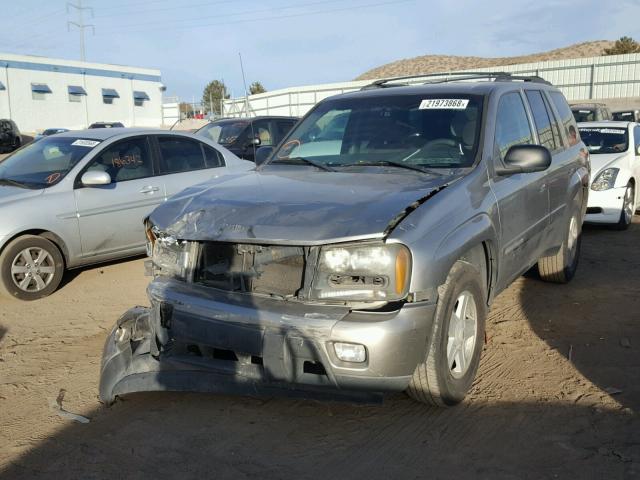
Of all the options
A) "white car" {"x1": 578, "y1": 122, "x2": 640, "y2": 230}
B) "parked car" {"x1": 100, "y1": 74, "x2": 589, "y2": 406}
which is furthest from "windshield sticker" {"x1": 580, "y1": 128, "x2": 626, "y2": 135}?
"parked car" {"x1": 100, "y1": 74, "x2": 589, "y2": 406}

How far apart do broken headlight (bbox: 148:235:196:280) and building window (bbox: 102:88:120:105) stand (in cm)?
4921

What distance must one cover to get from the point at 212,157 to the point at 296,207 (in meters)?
4.71

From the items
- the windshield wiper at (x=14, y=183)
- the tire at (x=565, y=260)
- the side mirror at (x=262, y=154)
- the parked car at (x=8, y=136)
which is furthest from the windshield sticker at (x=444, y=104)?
the parked car at (x=8, y=136)

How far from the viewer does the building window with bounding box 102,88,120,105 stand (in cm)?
4884

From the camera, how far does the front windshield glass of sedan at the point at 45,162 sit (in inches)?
251

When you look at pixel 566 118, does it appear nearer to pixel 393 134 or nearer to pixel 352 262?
pixel 393 134

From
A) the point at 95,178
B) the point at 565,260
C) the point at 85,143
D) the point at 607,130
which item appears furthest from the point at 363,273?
the point at 607,130

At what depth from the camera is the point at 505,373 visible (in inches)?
160

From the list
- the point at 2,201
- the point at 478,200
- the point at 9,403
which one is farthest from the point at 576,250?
the point at 2,201

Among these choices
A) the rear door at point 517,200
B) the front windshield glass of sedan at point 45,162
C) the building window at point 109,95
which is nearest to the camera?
the rear door at point 517,200

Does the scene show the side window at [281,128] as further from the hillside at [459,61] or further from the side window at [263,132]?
the hillside at [459,61]

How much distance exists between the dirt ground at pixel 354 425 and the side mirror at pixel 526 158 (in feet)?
4.35

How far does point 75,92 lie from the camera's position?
153 feet

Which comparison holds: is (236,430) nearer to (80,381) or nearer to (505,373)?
(80,381)
